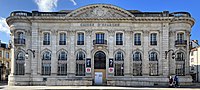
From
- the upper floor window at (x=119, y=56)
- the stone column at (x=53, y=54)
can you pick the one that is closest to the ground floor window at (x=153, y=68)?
the upper floor window at (x=119, y=56)

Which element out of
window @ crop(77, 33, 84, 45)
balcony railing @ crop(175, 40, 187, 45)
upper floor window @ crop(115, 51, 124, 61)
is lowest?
upper floor window @ crop(115, 51, 124, 61)

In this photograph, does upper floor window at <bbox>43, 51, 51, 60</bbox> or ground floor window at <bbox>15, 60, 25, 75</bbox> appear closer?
ground floor window at <bbox>15, 60, 25, 75</bbox>

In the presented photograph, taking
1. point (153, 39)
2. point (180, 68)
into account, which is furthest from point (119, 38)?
point (180, 68)

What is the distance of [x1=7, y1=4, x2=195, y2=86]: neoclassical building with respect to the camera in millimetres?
38781

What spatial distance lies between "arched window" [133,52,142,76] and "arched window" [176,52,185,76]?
565cm

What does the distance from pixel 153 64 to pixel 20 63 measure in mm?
20392

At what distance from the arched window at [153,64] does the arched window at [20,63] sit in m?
19.5

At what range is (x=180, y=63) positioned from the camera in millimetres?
38938

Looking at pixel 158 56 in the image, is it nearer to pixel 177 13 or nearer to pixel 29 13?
pixel 177 13

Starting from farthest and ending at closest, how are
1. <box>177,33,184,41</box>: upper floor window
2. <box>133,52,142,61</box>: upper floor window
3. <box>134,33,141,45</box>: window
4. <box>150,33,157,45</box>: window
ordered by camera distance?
<box>134,33,141,45</box>: window < <box>150,33,157,45</box>: window < <box>133,52,142,61</box>: upper floor window < <box>177,33,184,41</box>: upper floor window

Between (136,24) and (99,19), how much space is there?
5767 mm

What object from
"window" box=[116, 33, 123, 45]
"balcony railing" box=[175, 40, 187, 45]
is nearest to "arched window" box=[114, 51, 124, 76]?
"window" box=[116, 33, 123, 45]

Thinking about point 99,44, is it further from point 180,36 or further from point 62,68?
point 180,36

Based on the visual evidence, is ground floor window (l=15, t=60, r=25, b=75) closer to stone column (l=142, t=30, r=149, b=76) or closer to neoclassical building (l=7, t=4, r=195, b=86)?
neoclassical building (l=7, t=4, r=195, b=86)
